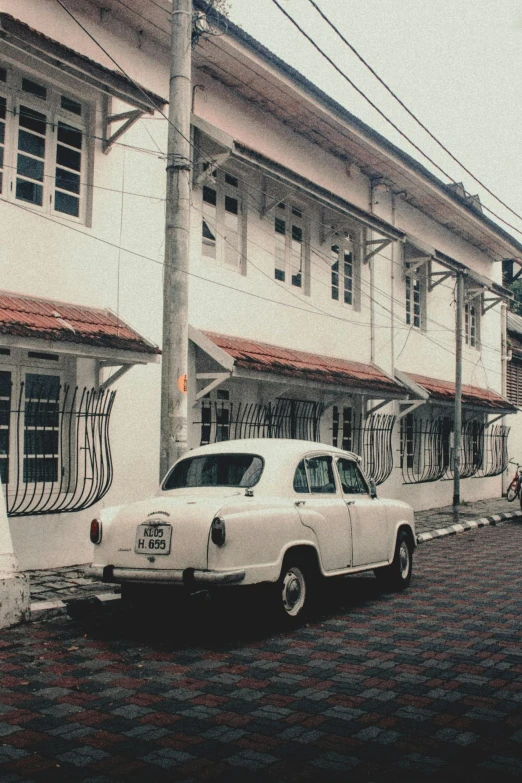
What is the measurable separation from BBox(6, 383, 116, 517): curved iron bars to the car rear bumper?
2827 mm

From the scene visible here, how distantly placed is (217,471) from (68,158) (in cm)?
539

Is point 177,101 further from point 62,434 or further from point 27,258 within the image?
point 62,434

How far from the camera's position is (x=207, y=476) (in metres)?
7.65

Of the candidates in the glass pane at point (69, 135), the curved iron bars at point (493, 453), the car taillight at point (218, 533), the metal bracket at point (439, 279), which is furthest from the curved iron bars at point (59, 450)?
the curved iron bars at point (493, 453)

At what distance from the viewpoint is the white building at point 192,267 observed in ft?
31.9

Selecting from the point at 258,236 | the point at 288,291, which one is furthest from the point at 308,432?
the point at 258,236

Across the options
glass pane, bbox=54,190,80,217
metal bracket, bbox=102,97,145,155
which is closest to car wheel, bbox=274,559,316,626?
glass pane, bbox=54,190,80,217

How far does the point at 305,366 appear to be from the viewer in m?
13.6

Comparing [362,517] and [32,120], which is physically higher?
[32,120]

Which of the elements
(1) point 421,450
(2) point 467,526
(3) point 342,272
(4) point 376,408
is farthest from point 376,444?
(3) point 342,272

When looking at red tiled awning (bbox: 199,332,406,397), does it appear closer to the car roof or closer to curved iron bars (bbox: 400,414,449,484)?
curved iron bars (bbox: 400,414,449,484)

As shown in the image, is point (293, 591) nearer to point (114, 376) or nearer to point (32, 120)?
point (114, 376)

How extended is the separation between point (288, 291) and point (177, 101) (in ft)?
21.8

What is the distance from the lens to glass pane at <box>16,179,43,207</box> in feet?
32.6
